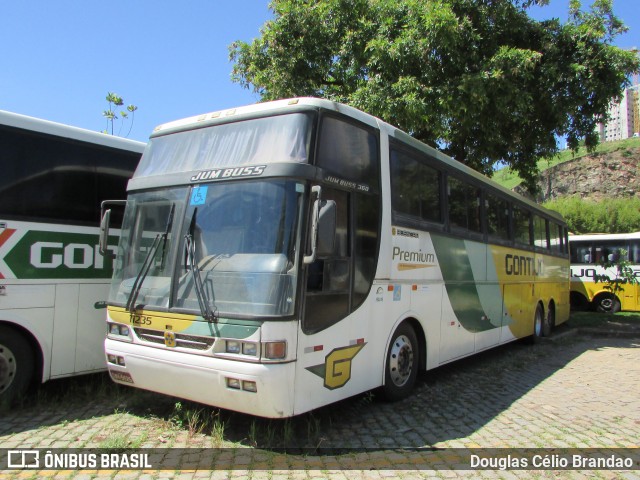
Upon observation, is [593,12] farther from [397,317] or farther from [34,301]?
[34,301]

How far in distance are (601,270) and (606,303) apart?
135cm

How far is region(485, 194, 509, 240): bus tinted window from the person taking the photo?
28.9ft

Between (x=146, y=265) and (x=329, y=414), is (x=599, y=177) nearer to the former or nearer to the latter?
(x=329, y=414)

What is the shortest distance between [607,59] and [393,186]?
27.2ft

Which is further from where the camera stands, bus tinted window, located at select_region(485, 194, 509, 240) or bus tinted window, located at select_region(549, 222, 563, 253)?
bus tinted window, located at select_region(549, 222, 563, 253)

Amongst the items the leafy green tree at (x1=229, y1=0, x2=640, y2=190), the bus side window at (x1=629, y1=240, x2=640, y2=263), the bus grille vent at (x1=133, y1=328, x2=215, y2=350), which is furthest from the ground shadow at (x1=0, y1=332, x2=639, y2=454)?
the bus side window at (x1=629, y1=240, x2=640, y2=263)

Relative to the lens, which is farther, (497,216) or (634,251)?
(634,251)

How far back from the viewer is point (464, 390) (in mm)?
6891

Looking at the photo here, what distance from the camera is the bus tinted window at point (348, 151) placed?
4752 millimetres

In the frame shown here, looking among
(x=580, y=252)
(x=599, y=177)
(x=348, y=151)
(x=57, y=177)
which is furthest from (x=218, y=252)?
(x=599, y=177)

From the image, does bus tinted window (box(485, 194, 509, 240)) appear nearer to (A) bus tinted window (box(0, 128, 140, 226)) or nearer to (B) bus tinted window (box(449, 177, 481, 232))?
(B) bus tinted window (box(449, 177, 481, 232))

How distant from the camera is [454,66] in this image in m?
10.6

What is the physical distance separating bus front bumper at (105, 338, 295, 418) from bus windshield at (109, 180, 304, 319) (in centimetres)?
43

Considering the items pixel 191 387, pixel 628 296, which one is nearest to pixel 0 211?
pixel 191 387
